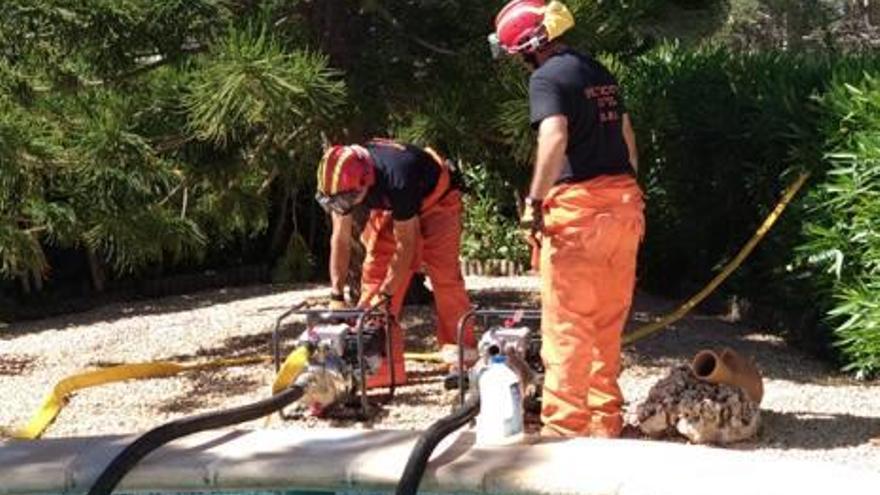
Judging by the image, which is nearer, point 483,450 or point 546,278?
point 483,450

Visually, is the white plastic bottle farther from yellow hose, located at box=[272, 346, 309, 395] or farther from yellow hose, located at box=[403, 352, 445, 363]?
yellow hose, located at box=[403, 352, 445, 363]

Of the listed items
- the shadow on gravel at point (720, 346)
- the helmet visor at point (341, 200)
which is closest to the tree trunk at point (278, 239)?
the shadow on gravel at point (720, 346)

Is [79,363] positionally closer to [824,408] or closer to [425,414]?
[425,414]

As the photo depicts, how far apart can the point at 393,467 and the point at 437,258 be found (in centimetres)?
240

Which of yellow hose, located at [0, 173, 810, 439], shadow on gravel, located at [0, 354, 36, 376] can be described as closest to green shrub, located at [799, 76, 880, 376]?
yellow hose, located at [0, 173, 810, 439]

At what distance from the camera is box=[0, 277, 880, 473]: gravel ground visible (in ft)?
16.8

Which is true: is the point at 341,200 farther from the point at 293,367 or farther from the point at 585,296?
the point at 585,296

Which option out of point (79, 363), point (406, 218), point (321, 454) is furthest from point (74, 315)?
point (321, 454)

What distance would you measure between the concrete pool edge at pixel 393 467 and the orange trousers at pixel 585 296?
1.84 feet

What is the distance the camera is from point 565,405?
4492 mm

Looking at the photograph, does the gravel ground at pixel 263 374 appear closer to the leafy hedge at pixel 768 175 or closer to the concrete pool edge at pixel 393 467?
the leafy hedge at pixel 768 175

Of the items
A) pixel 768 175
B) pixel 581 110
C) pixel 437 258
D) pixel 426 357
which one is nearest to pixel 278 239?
pixel 426 357

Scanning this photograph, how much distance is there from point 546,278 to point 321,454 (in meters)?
1.12

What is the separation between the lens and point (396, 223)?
565 centimetres
